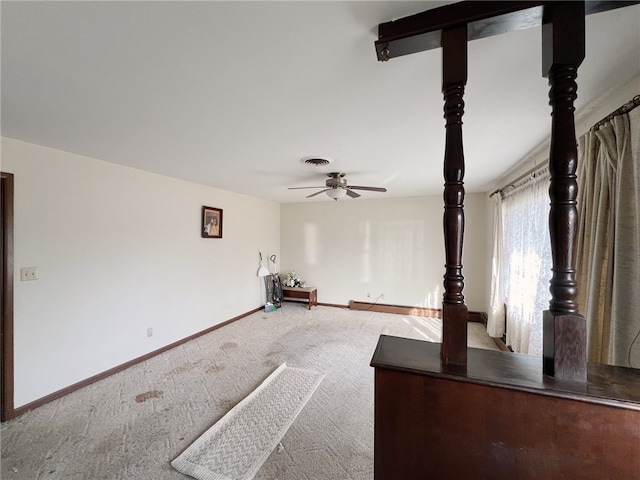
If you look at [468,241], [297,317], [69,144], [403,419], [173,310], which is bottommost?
[297,317]

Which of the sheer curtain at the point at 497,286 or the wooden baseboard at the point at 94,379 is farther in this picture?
the sheer curtain at the point at 497,286

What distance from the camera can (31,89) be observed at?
138cm

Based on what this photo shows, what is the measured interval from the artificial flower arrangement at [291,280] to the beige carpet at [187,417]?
2.02 metres

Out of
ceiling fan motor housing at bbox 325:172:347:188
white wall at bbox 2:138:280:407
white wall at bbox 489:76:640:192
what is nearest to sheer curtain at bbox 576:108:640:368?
white wall at bbox 489:76:640:192

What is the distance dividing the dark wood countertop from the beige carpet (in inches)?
47.8

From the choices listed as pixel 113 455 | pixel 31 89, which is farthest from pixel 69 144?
pixel 113 455

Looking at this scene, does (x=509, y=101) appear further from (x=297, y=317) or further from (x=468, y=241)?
(x=297, y=317)

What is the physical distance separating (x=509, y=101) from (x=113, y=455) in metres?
3.44

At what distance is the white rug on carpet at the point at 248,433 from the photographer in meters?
1.60

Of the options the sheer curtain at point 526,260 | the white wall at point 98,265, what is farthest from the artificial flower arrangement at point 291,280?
the sheer curtain at point 526,260

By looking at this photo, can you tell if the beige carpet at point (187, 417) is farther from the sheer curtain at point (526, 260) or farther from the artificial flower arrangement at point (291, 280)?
the artificial flower arrangement at point (291, 280)

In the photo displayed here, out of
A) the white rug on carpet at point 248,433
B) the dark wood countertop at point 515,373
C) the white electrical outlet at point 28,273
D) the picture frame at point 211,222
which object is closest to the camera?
the dark wood countertop at point 515,373

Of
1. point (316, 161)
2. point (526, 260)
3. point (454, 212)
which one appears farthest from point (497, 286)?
point (454, 212)

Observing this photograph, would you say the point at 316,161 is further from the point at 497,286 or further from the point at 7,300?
the point at 497,286
